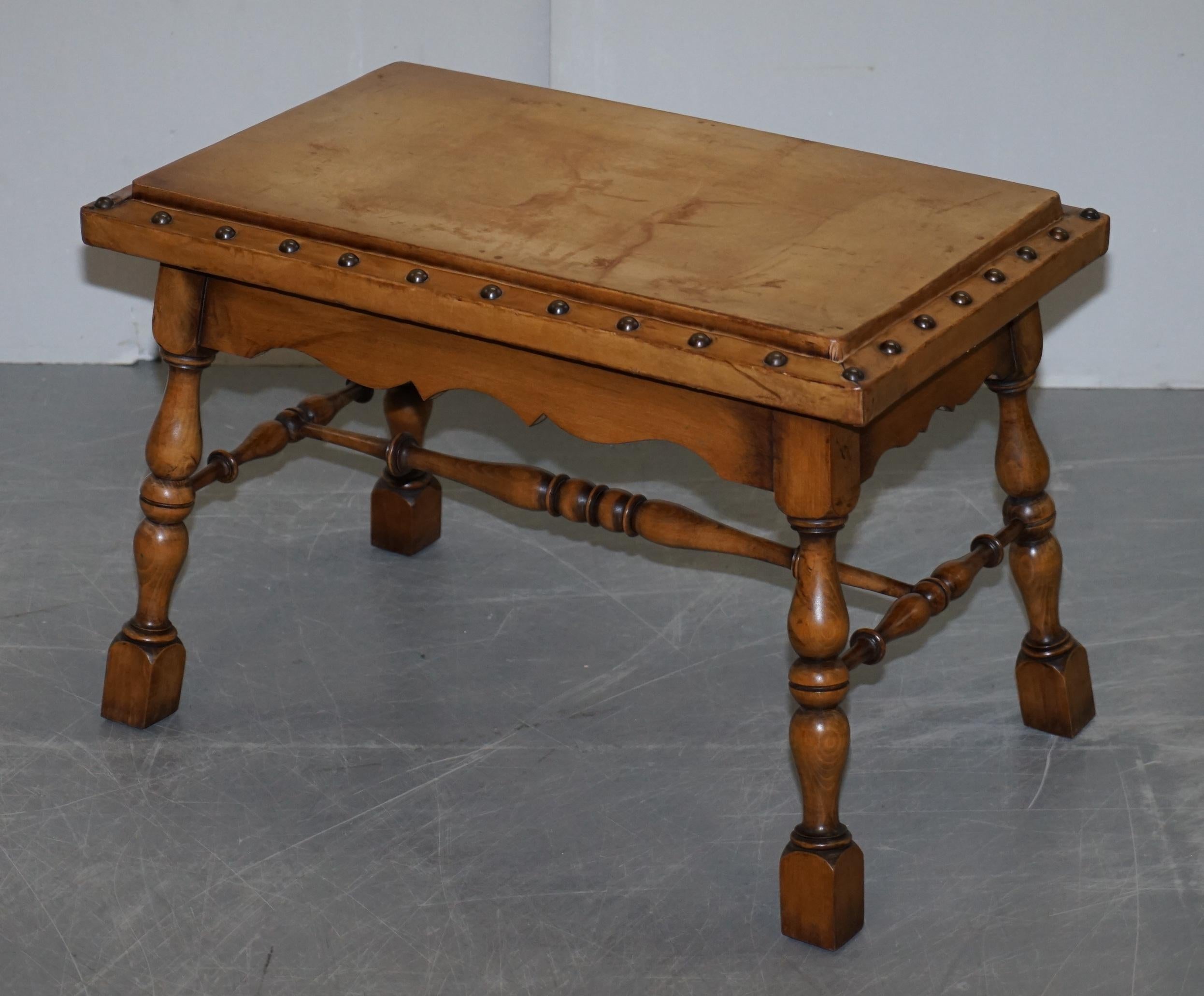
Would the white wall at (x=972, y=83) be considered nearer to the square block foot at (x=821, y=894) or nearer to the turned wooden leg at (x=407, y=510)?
the turned wooden leg at (x=407, y=510)

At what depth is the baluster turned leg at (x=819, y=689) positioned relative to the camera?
2.12 meters

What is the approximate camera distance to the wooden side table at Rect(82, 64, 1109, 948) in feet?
6.98

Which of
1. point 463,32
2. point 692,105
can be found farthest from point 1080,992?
point 463,32

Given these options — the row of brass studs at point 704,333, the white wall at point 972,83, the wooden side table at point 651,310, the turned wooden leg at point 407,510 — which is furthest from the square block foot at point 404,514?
the white wall at point 972,83

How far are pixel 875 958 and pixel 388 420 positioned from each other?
127 cm

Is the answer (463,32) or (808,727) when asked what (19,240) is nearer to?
(463,32)

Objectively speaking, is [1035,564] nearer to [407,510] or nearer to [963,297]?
[963,297]

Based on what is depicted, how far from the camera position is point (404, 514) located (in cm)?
321

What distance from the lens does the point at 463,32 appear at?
3.80 meters

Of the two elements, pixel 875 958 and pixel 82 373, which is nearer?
pixel 875 958

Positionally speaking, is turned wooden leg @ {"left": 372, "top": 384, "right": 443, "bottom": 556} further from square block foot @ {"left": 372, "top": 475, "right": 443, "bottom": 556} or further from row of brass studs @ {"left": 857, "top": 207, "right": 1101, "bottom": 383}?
row of brass studs @ {"left": 857, "top": 207, "right": 1101, "bottom": 383}


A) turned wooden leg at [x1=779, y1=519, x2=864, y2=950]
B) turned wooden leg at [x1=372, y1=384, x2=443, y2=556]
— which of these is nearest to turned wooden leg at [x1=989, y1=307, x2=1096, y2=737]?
turned wooden leg at [x1=779, y1=519, x2=864, y2=950]

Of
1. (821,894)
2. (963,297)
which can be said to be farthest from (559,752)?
(963,297)

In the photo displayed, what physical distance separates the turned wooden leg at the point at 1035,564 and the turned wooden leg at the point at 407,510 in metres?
1.02
